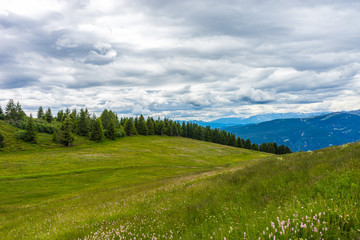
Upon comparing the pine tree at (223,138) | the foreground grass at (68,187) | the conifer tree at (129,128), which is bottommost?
the pine tree at (223,138)

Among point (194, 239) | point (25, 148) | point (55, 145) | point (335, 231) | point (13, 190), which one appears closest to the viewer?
point (335, 231)

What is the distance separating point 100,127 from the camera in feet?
332

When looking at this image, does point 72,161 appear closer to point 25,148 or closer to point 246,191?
point 25,148

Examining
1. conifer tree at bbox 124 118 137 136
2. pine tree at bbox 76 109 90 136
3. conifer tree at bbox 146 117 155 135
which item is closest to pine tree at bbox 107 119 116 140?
pine tree at bbox 76 109 90 136

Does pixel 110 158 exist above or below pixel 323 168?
below

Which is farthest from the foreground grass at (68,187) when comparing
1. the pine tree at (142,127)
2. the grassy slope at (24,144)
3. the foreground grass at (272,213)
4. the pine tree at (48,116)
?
the pine tree at (48,116)

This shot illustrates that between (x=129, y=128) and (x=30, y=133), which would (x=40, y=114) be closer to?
(x=30, y=133)

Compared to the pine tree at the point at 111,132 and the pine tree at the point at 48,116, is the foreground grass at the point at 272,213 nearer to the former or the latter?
the pine tree at the point at 111,132

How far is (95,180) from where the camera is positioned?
36.7m

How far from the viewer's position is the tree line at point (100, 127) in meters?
88.1

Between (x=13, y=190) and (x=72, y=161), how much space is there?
25.9m

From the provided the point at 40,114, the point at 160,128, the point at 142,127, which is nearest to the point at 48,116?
the point at 40,114

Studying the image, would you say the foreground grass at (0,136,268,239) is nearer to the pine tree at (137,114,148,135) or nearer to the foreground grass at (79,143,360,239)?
the foreground grass at (79,143,360,239)

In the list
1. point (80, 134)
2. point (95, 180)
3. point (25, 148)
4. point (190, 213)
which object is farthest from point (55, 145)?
point (190, 213)
